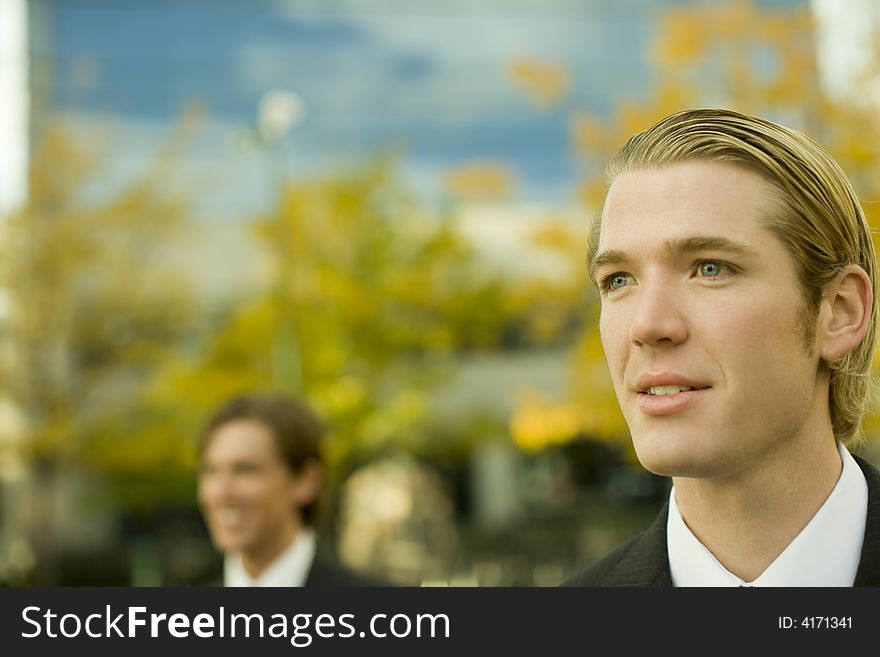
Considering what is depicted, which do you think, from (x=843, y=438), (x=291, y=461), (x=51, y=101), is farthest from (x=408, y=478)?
(x=843, y=438)

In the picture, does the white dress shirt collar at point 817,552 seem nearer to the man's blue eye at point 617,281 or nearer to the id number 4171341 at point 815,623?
the id number 4171341 at point 815,623

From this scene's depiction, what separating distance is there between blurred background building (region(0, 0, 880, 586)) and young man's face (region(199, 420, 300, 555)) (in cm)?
1130

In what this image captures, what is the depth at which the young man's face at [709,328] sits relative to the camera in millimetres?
1157

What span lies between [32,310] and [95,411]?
6.12 ft

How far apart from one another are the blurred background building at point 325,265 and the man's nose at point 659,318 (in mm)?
13334

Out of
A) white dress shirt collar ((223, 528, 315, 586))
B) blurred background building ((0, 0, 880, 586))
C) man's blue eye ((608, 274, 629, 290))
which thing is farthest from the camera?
blurred background building ((0, 0, 880, 586))

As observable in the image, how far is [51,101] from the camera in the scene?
62.4ft

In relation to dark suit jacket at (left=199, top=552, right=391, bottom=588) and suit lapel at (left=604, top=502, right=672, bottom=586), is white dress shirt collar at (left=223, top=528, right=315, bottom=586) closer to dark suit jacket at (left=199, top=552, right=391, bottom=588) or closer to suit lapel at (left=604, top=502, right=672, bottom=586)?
dark suit jacket at (left=199, top=552, right=391, bottom=588)

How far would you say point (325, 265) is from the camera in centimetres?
1702

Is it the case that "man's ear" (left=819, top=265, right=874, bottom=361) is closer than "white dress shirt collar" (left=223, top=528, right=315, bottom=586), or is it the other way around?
"man's ear" (left=819, top=265, right=874, bottom=361)

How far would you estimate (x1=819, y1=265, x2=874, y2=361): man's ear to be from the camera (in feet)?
4.09

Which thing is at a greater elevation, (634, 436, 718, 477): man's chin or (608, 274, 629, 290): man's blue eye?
(608, 274, 629, 290): man's blue eye

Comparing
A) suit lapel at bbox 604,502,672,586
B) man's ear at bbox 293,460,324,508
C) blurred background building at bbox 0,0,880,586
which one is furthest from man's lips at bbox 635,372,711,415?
blurred background building at bbox 0,0,880,586

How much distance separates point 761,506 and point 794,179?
0.37 metres
